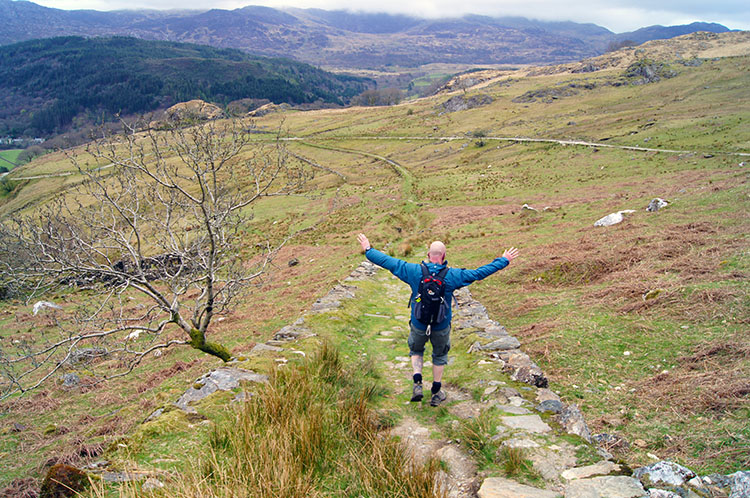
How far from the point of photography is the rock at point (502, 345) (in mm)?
8812

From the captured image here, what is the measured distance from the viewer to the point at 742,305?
7.95m

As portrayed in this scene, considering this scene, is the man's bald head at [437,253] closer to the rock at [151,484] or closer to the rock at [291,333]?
the rock at [151,484]

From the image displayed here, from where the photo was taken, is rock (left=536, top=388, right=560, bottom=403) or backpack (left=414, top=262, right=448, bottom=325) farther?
rock (left=536, top=388, right=560, bottom=403)

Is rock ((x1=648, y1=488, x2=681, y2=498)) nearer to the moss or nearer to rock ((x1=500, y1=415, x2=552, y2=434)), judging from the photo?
rock ((x1=500, y1=415, x2=552, y2=434))

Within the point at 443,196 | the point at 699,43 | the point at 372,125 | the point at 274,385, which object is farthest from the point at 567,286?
the point at 699,43

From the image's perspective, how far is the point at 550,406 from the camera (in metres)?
6.05

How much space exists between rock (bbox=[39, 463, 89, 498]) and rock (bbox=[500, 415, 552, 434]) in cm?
527

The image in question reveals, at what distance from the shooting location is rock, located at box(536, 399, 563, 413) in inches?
236

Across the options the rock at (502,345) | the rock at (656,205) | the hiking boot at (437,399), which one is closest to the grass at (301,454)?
the hiking boot at (437,399)

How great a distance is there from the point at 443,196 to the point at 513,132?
42.8 m

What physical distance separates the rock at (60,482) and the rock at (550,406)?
5949 mm

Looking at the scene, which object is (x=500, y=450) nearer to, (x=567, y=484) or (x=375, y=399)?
(x=567, y=484)

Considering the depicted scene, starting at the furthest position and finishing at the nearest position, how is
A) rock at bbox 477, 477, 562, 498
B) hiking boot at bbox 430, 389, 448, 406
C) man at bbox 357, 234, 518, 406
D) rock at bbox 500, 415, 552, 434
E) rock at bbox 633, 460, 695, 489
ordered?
1. hiking boot at bbox 430, 389, 448, 406
2. man at bbox 357, 234, 518, 406
3. rock at bbox 500, 415, 552, 434
4. rock at bbox 477, 477, 562, 498
5. rock at bbox 633, 460, 695, 489

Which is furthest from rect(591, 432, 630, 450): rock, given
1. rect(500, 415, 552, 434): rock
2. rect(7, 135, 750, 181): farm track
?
rect(7, 135, 750, 181): farm track
